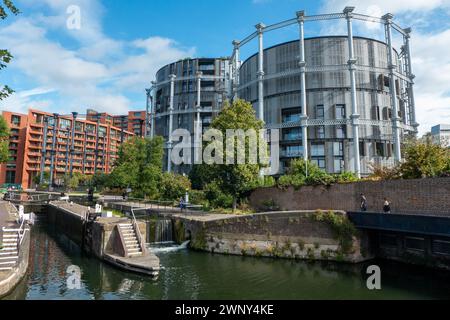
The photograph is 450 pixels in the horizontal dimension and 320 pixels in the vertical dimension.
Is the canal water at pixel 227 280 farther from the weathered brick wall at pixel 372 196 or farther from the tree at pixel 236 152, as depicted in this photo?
the tree at pixel 236 152

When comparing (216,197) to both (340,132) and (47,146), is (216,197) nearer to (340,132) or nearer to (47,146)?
(340,132)

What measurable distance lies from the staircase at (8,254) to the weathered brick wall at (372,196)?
21450mm

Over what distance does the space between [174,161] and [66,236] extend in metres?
43.9

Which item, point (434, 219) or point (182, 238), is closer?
point (434, 219)

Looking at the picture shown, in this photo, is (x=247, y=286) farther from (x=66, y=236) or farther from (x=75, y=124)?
(x=75, y=124)

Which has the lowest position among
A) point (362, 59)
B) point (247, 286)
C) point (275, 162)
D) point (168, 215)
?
point (247, 286)

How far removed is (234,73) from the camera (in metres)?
63.0

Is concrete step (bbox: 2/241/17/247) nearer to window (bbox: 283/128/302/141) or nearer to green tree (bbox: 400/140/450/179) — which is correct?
green tree (bbox: 400/140/450/179)

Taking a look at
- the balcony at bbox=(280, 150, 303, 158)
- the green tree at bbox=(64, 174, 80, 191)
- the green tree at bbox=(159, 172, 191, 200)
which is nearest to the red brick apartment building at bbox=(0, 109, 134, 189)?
the green tree at bbox=(64, 174, 80, 191)

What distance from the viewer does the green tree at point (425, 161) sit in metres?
20.5

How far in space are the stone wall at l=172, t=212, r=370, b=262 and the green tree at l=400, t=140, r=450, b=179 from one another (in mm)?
6088

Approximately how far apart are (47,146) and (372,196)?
110m

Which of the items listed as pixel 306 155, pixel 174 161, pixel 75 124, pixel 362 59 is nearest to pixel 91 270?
pixel 306 155

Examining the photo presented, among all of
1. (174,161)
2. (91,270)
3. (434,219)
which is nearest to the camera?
(434,219)
